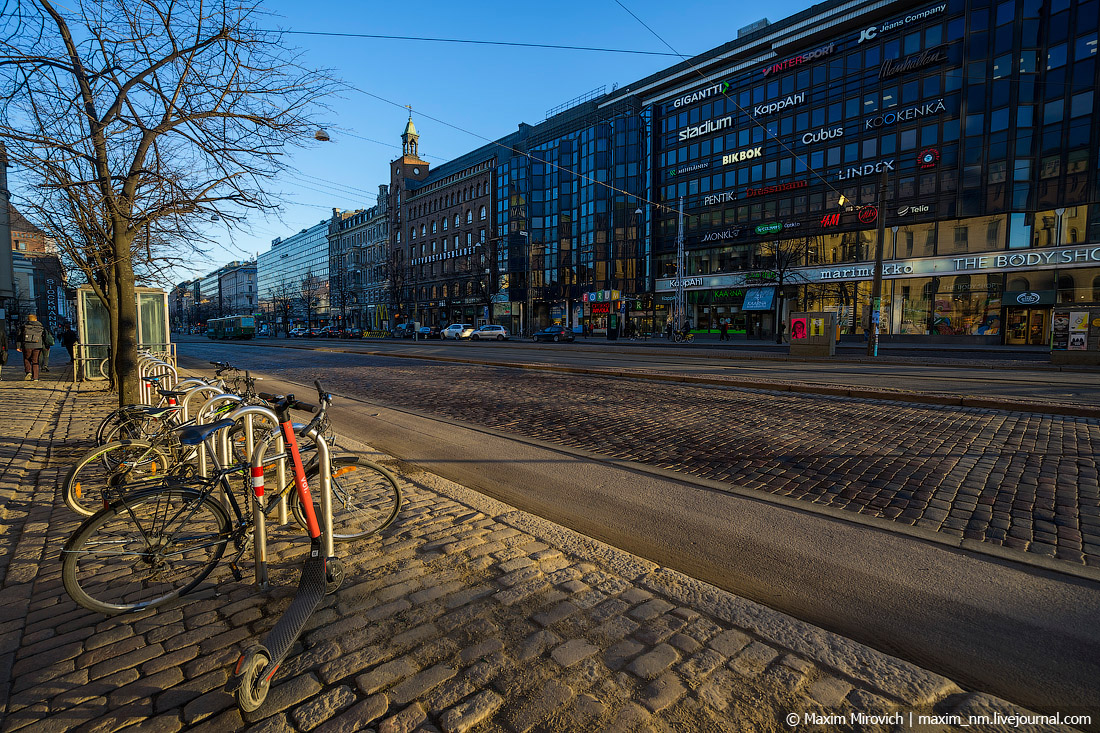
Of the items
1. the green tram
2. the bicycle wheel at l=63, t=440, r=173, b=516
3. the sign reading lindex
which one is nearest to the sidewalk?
the bicycle wheel at l=63, t=440, r=173, b=516

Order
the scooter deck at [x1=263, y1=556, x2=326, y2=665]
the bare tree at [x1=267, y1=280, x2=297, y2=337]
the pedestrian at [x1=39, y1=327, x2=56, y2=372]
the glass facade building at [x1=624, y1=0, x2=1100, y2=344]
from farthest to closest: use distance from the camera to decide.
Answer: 1. the bare tree at [x1=267, y1=280, x2=297, y2=337]
2. the glass facade building at [x1=624, y1=0, x2=1100, y2=344]
3. the pedestrian at [x1=39, y1=327, x2=56, y2=372]
4. the scooter deck at [x1=263, y1=556, x2=326, y2=665]

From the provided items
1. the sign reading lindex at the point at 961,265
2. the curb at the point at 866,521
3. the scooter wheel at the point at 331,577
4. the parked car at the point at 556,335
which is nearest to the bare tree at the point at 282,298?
the parked car at the point at 556,335

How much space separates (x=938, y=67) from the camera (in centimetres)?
3656

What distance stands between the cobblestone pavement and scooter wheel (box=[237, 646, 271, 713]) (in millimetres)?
4417

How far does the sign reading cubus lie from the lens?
41469 mm

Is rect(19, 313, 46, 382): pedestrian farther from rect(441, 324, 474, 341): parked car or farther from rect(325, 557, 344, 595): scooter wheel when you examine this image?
rect(441, 324, 474, 341): parked car

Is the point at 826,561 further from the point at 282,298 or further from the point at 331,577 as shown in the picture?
the point at 282,298

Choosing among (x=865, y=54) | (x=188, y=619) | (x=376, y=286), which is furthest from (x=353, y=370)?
(x=376, y=286)

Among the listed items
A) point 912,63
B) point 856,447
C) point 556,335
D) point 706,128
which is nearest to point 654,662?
point 856,447

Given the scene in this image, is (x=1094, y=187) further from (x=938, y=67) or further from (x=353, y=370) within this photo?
(x=353, y=370)

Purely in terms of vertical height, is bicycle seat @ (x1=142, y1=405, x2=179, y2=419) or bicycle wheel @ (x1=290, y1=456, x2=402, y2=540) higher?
bicycle seat @ (x1=142, y1=405, x2=179, y2=419)

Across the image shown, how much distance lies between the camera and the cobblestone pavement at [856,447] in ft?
14.9

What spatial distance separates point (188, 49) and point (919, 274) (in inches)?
1716

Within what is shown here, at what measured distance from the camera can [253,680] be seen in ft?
7.20
